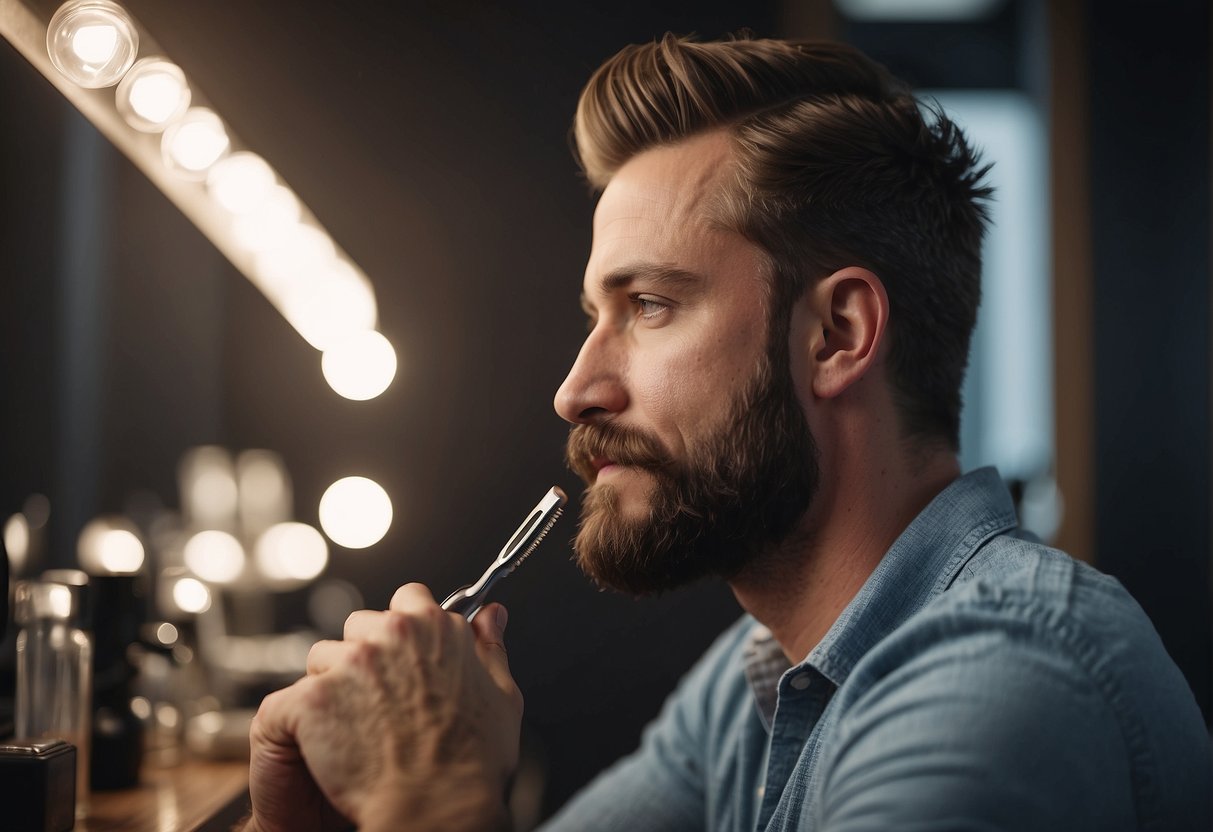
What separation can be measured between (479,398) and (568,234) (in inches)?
13.7

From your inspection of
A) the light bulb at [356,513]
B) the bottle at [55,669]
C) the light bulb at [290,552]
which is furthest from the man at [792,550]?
the light bulb at [290,552]

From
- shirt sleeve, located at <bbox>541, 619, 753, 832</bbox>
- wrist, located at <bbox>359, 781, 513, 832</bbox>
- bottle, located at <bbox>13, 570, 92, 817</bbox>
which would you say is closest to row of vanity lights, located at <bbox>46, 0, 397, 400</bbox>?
bottle, located at <bbox>13, 570, 92, 817</bbox>

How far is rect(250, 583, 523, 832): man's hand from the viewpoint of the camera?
2.58 feet

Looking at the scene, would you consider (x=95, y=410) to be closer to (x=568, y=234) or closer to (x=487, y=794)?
(x=568, y=234)

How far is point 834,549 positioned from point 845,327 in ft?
0.77

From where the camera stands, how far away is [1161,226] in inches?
109

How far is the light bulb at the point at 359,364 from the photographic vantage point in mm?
1504

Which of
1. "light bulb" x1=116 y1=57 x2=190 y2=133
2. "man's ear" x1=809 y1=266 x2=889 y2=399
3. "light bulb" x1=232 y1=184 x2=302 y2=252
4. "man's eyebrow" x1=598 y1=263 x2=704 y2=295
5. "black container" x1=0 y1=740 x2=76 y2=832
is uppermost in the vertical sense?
"light bulb" x1=116 y1=57 x2=190 y2=133

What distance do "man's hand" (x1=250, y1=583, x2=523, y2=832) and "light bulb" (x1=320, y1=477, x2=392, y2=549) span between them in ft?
3.27

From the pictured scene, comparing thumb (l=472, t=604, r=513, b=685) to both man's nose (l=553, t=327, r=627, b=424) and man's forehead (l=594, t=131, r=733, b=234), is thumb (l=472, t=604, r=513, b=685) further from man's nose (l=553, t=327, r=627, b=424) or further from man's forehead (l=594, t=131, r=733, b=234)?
man's forehead (l=594, t=131, r=733, b=234)

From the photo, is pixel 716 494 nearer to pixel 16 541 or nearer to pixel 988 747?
pixel 988 747

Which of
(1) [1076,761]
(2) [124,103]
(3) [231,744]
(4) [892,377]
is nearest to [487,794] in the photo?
(1) [1076,761]

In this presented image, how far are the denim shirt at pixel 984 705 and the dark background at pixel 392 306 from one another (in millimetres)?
704

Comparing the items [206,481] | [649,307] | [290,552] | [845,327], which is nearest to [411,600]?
[649,307]
